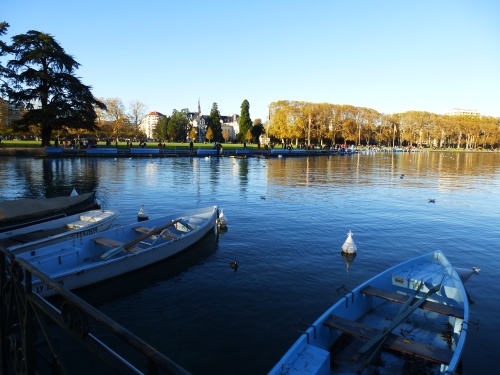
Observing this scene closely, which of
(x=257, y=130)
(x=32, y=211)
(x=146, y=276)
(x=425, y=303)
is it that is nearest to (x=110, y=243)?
(x=146, y=276)

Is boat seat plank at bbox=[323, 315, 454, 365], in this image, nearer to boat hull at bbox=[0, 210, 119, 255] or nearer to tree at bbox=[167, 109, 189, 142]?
boat hull at bbox=[0, 210, 119, 255]

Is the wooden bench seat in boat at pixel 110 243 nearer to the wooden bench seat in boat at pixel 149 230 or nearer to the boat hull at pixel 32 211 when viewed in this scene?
the wooden bench seat in boat at pixel 149 230

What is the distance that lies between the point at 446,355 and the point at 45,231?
1417 cm

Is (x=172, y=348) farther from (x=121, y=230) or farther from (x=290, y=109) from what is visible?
(x=290, y=109)

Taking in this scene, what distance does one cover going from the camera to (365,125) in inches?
5340

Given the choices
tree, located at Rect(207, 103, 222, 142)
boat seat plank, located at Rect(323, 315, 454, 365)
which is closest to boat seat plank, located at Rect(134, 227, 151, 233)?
boat seat plank, located at Rect(323, 315, 454, 365)

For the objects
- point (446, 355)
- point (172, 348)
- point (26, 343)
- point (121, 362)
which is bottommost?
point (172, 348)

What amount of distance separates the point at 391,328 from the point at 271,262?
23.3 feet

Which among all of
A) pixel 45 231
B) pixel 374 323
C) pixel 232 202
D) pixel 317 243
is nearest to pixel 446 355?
pixel 374 323

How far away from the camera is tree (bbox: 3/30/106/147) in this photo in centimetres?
5666

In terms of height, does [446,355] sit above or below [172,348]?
above

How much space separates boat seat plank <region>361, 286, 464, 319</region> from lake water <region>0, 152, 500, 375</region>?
3.79 feet

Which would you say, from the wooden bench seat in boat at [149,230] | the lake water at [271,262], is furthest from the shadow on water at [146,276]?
the wooden bench seat in boat at [149,230]

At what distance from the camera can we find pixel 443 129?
153625mm
